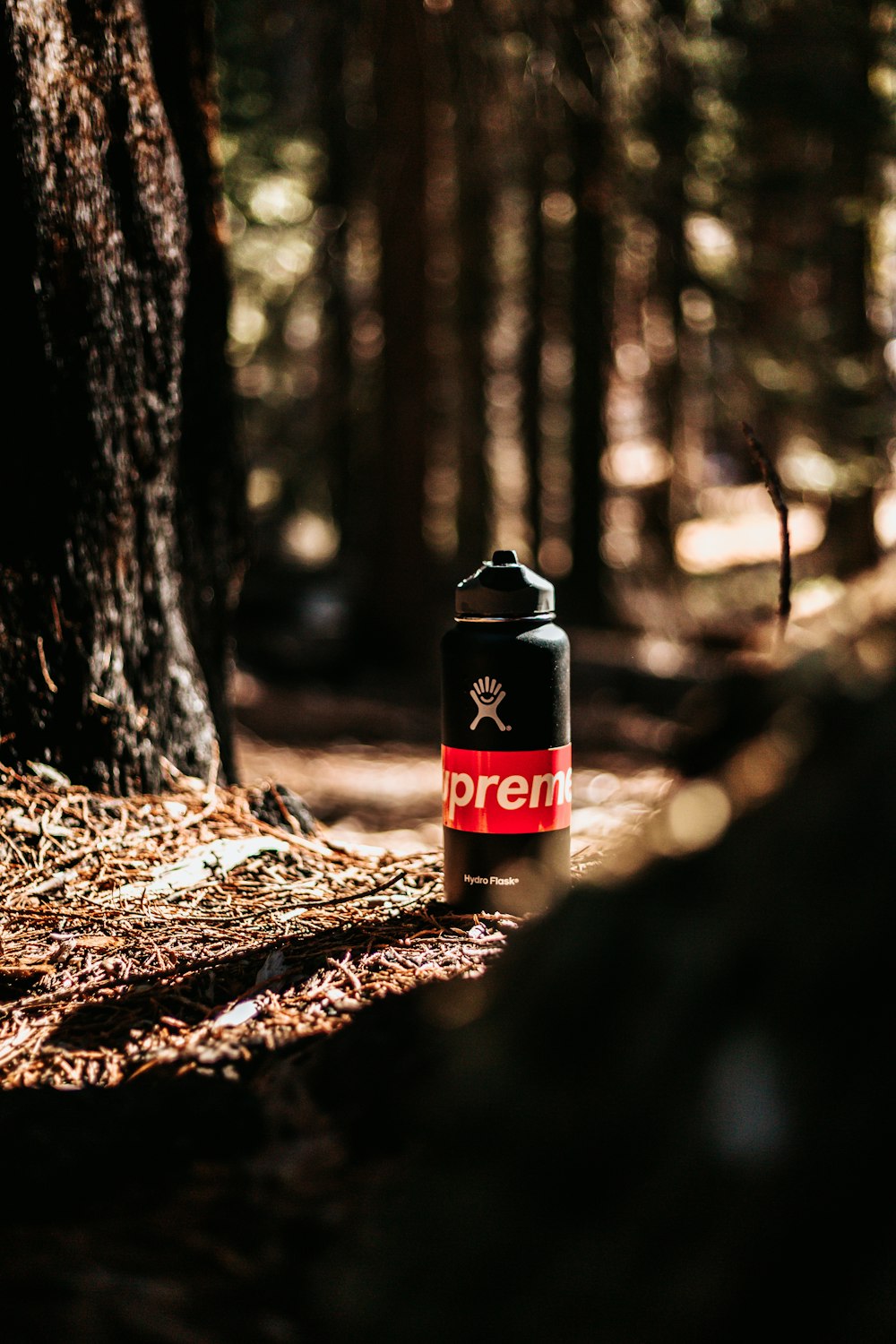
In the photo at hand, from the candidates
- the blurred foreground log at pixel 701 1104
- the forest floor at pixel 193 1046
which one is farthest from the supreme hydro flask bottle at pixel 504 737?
the blurred foreground log at pixel 701 1104

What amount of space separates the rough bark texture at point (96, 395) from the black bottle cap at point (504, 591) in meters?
1.21

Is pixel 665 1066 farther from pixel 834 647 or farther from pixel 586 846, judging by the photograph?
pixel 586 846

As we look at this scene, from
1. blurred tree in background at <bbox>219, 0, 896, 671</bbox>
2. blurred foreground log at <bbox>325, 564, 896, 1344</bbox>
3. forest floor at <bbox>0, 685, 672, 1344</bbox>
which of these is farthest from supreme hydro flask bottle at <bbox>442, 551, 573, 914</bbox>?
blurred tree in background at <bbox>219, 0, 896, 671</bbox>

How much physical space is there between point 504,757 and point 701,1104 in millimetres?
1564

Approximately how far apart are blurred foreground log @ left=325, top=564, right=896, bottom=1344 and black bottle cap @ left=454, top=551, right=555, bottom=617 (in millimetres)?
1442

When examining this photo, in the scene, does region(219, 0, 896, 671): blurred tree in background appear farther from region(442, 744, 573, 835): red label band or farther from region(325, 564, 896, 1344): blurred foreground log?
region(325, 564, 896, 1344): blurred foreground log

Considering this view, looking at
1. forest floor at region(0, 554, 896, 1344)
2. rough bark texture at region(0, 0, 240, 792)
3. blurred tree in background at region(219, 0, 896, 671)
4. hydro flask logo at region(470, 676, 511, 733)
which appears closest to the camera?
forest floor at region(0, 554, 896, 1344)

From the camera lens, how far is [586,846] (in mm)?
3400

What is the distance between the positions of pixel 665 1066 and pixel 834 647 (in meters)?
0.57

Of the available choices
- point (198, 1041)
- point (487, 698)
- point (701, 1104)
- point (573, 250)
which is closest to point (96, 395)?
point (487, 698)

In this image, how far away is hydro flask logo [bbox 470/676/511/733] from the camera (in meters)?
2.77

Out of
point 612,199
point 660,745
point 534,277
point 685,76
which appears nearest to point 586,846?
point 660,745

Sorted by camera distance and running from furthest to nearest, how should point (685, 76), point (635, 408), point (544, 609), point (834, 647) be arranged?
point (635, 408) → point (685, 76) → point (544, 609) → point (834, 647)

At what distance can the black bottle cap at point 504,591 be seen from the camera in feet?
9.20
